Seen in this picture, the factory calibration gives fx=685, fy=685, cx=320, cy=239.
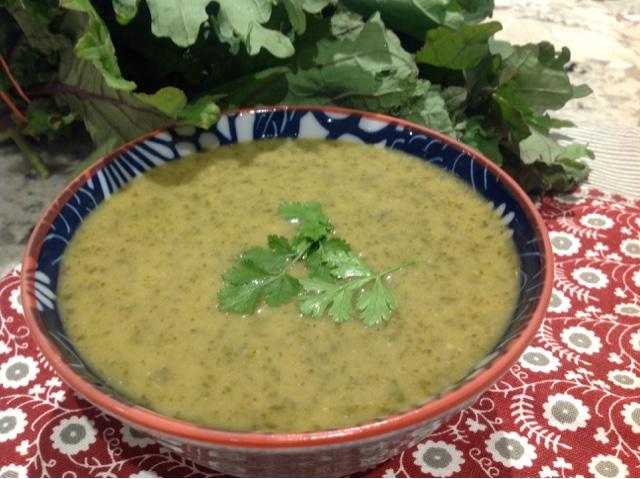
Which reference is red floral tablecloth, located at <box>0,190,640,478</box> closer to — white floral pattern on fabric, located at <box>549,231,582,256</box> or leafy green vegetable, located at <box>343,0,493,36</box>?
white floral pattern on fabric, located at <box>549,231,582,256</box>

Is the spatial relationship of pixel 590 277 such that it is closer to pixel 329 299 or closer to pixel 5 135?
pixel 329 299

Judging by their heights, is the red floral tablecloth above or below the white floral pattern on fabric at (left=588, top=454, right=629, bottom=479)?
below

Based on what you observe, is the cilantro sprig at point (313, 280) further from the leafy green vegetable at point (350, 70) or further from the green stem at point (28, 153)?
the green stem at point (28, 153)

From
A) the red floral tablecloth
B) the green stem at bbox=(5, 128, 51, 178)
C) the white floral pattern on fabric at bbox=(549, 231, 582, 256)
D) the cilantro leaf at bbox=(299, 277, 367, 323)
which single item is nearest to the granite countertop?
the green stem at bbox=(5, 128, 51, 178)

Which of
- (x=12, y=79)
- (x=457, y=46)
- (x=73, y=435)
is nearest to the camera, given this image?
(x=73, y=435)

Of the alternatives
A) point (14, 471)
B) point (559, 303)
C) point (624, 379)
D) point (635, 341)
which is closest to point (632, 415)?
point (624, 379)

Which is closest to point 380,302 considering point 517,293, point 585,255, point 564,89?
point 517,293

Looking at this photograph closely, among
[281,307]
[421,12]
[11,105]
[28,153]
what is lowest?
[28,153]

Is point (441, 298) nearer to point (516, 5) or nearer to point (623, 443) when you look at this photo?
point (623, 443)
